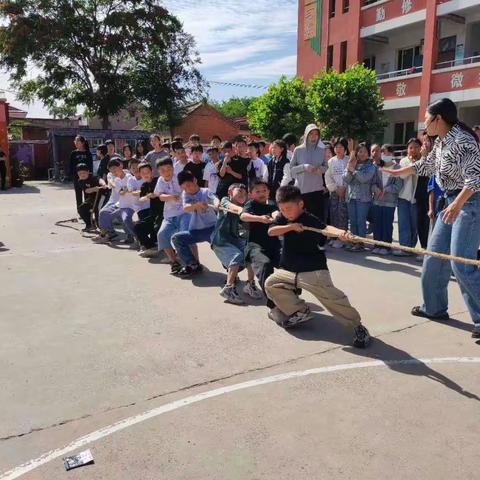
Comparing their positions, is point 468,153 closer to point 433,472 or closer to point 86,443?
point 433,472

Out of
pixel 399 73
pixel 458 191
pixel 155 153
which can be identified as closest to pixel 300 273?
pixel 458 191

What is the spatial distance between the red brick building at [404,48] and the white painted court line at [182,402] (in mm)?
18203

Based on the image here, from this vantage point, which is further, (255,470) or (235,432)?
(235,432)

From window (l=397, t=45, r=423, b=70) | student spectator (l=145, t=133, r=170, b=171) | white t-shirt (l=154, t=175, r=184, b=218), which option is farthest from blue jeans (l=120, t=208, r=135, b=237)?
window (l=397, t=45, r=423, b=70)

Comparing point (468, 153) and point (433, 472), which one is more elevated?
point (468, 153)

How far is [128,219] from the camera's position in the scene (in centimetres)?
867

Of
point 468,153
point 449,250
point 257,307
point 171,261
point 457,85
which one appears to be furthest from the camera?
point 457,85

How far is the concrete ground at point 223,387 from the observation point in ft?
9.16

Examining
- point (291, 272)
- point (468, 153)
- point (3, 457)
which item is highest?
point (468, 153)

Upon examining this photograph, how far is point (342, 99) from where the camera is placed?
67.7 ft

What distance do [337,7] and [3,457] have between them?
91.7ft

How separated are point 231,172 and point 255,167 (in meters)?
0.64

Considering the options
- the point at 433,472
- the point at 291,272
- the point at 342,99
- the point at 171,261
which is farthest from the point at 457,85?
the point at 433,472

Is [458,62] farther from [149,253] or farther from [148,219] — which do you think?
[149,253]
